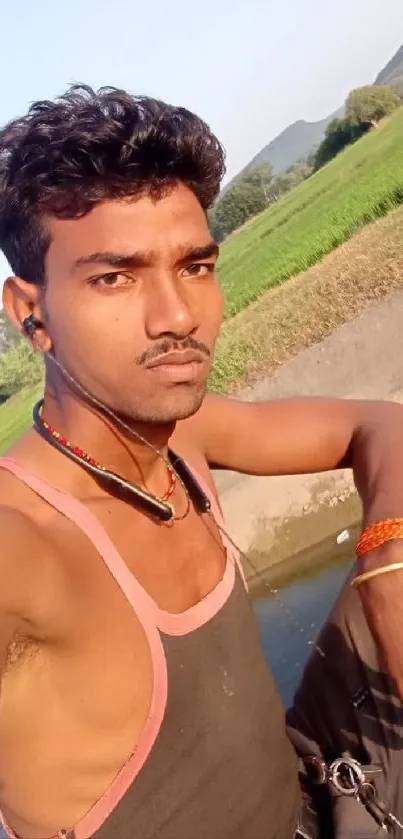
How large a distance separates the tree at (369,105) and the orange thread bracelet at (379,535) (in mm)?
52676

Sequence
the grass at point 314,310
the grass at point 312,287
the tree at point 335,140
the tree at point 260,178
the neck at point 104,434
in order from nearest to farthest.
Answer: the neck at point 104,434, the grass at point 314,310, the grass at point 312,287, the tree at point 335,140, the tree at point 260,178

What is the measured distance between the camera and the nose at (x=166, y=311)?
56.2 inches

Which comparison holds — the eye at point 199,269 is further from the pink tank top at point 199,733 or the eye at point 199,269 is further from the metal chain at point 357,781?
the metal chain at point 357,781

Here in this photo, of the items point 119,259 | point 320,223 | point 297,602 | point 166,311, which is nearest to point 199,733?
point 166,311

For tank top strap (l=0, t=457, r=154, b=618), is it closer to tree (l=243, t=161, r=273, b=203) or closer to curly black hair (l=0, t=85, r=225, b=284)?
curly black hair (l=0, t=85, r=225, b=284)

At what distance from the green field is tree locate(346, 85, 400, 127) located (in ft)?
73.6

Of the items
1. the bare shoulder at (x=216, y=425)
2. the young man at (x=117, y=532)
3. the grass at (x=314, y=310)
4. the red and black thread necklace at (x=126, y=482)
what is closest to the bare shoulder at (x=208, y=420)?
the bare shoulder at (x=216, y=425)

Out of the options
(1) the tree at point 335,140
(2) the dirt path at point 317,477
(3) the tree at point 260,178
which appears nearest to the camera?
(2) the dirt path at point 317,477

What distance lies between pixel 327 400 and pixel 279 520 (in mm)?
4742

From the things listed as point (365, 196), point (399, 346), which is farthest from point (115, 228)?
point (365, 196)

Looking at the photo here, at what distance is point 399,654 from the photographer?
1.46 m

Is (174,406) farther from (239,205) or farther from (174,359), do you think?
(239,205)

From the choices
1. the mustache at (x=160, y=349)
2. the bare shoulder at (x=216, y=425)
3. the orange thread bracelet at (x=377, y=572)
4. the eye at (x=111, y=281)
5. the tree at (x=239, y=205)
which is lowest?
the tree at (x=239, y=205)

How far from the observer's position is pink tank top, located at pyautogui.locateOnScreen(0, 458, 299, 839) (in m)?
1.38
